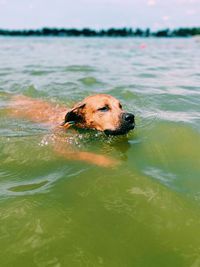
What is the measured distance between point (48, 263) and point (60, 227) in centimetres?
53

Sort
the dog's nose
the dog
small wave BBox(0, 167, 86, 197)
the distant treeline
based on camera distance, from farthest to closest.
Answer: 1. the distant treeline
2. the dog's nose
3. the dog
4. small wave BBox(0, 167, 86, 197)

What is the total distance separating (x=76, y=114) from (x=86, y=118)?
0.60 ft

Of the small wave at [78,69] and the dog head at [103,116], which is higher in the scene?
the dog head at [103,116]

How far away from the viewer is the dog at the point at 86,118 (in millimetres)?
5609

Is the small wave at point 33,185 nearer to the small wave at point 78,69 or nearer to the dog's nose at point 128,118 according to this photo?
the dog's nose at point 128,118

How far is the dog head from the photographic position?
239 inches

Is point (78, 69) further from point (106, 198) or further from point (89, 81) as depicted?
point (106, 198)

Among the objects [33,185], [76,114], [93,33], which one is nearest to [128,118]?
[76,114]

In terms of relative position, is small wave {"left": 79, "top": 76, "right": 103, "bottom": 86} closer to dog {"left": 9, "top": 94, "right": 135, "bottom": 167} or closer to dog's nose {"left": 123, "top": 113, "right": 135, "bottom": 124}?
dog {"left": 9, "top": 94, "right": 135, "bottom": 167}

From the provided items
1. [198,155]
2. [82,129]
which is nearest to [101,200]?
[198,155]

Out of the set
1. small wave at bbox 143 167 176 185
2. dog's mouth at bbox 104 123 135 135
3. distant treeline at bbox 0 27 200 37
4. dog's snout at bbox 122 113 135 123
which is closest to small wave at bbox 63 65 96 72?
dog's mouth at bbox 104 123 135 135

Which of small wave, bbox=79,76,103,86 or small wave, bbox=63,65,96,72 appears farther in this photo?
small wave, bbox=63,65,96,72

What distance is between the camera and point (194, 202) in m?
4.02

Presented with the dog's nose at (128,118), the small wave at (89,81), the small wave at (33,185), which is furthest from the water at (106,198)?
the small wave at (89,81)
